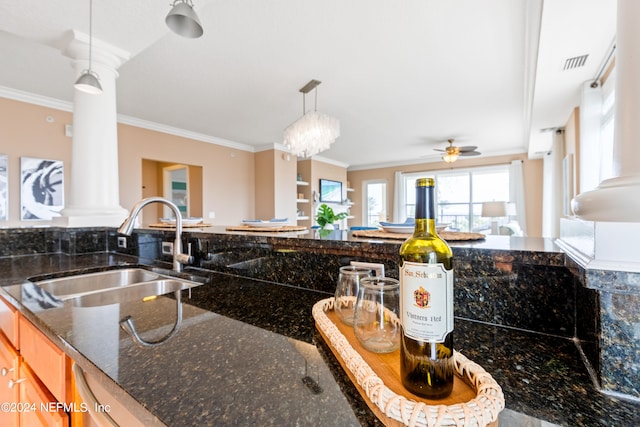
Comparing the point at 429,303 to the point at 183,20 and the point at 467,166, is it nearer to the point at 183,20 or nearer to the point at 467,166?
the point at 183,20

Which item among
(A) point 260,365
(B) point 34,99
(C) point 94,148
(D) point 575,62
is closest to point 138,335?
(A) point 260,365

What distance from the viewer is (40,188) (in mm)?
3156

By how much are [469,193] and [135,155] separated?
21.1 feet

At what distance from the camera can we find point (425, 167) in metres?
6.93

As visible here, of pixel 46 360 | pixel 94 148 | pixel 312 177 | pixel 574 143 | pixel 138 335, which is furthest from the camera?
pixel 312 177

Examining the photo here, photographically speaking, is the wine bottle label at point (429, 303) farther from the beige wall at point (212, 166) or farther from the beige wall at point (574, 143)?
the beige wall at point (212, 166)

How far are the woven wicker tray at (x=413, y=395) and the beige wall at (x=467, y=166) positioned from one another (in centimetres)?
664

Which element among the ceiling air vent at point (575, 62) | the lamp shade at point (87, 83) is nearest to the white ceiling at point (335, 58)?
the ceiling air vent at point (575, 62)

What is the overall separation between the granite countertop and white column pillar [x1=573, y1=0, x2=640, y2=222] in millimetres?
282

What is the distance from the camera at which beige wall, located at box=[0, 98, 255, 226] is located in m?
3.02

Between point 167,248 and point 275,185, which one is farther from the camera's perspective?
point 275,185

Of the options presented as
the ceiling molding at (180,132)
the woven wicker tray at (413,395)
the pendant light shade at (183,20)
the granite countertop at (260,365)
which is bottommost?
the granite countertop at (260,365)

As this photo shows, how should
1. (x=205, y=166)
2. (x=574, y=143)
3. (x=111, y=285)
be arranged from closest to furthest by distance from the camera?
(x=111, y=285) < (x=574, y=143) < (x=205, y=166)

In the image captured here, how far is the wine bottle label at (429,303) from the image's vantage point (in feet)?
1.33
